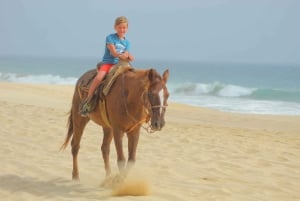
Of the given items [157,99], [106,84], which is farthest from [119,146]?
[157,99]

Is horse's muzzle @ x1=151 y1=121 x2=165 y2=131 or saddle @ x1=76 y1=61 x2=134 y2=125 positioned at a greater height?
saddle @ x1=76 y1=61 x2=134 y2=125

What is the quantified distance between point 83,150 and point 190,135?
345 cm

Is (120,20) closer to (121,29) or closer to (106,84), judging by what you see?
(121,29)

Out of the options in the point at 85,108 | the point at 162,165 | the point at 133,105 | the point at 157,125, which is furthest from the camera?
the point at 162,165

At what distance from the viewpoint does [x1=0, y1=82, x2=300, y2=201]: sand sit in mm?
6453

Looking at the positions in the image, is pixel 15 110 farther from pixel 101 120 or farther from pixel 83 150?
pixel 101 120

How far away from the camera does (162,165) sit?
8.62 m

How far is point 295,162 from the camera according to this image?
9.28 m

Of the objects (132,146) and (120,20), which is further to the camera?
(120,20)

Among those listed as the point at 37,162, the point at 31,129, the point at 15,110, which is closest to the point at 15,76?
the point at 15,110

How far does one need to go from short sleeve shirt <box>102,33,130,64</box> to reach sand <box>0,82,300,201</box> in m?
1.50

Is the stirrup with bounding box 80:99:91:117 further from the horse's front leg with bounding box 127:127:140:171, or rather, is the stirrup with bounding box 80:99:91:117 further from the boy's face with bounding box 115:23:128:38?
the boy's face with bounding box 115:23:128:38

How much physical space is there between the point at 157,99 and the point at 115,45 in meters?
1.47

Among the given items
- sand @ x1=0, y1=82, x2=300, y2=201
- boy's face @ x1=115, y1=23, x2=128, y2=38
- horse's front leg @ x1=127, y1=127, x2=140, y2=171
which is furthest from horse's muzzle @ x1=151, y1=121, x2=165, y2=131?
boy's face @ x1=115, y1=23, x2=128, y2=38
